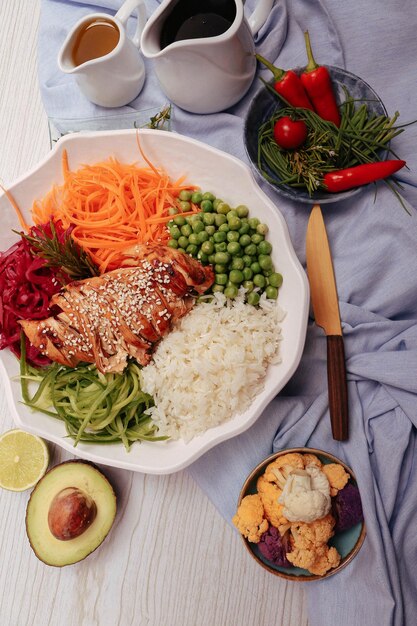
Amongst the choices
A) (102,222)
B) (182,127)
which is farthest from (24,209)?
(182,127)

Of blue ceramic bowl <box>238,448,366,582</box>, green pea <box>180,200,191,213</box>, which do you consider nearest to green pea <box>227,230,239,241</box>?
green pea <box>180,200,191,213</box>

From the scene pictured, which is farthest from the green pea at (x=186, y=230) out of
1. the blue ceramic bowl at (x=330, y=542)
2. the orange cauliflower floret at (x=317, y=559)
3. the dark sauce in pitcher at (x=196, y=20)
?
→ the orange cauliflower floret at (x=317, y=559)

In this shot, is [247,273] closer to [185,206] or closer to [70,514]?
[185,206]

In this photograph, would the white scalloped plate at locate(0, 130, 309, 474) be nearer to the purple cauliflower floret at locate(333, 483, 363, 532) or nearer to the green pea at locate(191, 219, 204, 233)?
the green pea at locate(191, 219, 204, 233)

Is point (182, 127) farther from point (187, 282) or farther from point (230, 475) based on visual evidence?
point (230, 475)

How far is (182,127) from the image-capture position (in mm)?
2598

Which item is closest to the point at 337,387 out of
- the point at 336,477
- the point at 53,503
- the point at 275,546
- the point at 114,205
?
the point at 336,477

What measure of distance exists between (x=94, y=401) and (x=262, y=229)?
1027 millimetres

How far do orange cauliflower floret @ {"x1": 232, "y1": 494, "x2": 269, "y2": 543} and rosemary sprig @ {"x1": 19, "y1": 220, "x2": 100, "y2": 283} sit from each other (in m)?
1.19

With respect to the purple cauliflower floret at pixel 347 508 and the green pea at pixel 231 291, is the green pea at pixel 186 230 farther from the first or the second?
the purple cauliflower floret at pixel 347 508

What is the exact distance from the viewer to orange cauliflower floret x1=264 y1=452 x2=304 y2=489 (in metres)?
2.25

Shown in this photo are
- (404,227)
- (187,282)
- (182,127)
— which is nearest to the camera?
(187,282)

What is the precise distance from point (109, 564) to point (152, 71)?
238 centimetres

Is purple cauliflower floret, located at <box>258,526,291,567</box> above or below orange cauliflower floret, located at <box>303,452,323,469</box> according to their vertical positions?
below
